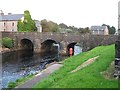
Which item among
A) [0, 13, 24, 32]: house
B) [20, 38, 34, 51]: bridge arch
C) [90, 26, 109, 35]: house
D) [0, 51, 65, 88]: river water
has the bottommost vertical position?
[0, 51, 65, 88]: river water

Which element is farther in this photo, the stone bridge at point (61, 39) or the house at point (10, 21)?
the house at point (10, 21)

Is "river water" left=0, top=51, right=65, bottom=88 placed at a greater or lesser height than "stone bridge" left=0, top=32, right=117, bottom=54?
lesser

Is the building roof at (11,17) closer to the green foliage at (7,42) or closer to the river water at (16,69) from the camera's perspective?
the green foliage at (7,42)

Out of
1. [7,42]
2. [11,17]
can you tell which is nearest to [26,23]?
[11,17]

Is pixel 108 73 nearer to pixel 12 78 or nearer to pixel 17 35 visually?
pixel 12 78

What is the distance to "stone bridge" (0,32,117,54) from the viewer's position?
219 feet

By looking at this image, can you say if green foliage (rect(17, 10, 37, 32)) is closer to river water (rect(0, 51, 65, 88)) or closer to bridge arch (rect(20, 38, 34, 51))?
bridge arch (rect(20, 38, 34, 51))

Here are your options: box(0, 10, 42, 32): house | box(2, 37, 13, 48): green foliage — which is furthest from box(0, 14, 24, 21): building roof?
box(2, 37, 13, 48): green foliage

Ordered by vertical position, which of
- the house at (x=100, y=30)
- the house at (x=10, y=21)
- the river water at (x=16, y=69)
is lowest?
the river water at (x=16, y=69)

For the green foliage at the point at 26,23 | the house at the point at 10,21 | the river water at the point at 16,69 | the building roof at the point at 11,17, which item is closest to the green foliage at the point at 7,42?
the green foliage at the point at 26,23

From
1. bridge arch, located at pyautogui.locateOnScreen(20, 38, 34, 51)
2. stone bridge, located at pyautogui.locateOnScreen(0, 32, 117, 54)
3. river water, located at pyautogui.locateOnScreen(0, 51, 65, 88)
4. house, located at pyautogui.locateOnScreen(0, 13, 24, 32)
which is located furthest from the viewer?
house, located at pyautogui.locateOnScreen(0, 13, 24, 32)

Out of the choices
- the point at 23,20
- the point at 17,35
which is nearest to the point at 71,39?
the point at 17,35

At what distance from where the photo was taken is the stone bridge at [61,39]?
66600 millimetres

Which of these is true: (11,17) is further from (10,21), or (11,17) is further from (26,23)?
(26,23)
